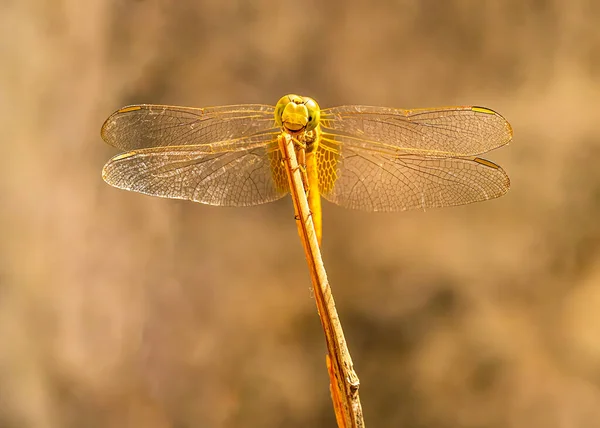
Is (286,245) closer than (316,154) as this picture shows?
No

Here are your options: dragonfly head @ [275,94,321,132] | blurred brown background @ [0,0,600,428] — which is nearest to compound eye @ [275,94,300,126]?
dragonfly head @ [275,94,321,132]

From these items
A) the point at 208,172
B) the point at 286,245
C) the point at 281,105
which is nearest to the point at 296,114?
the point at 281,105

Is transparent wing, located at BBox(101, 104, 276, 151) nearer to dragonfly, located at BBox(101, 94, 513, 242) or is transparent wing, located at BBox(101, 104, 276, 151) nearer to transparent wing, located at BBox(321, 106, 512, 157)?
dragonfly, located at BBox(101, 94, 513, 242)

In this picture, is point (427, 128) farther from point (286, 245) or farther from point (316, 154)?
point (286, 245)

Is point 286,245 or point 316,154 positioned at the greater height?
point 316,154

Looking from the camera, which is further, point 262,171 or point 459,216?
point 459,216
